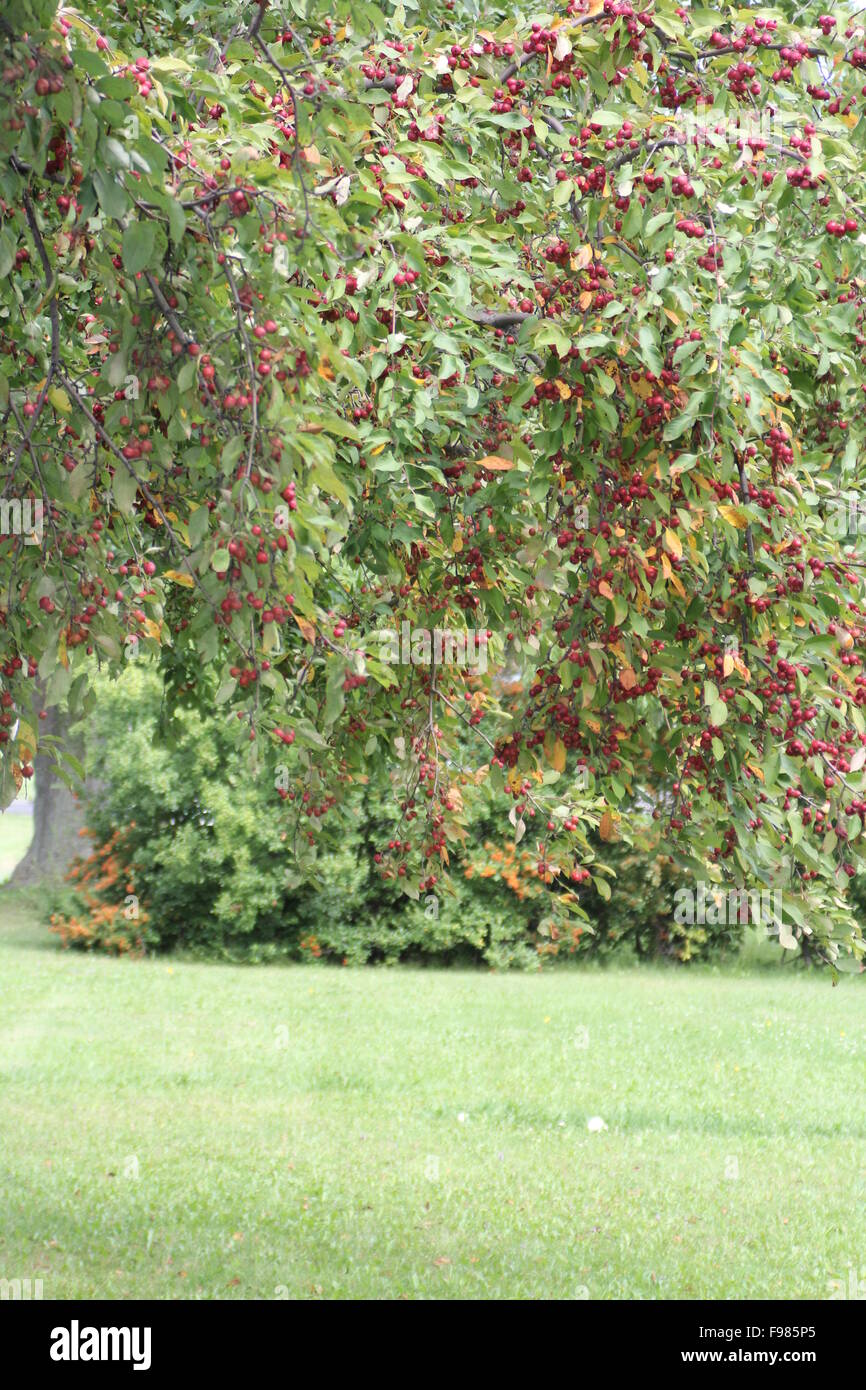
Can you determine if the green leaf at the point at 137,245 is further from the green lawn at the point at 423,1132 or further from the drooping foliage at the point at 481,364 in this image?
the green lawn at the point at 423,1132

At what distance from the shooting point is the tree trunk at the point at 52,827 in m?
17.3

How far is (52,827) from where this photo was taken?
17688 mm

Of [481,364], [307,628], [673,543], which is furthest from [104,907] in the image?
[673,543]

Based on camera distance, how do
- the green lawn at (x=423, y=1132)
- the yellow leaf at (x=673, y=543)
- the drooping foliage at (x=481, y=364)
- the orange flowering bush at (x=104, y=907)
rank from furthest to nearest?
1. the orange flowering bush at (x=104, y=907)
2. the green lawn at (x=423, y=1132)
3. the yellow leaf at (x=673, y=543)
4. the drooping foliage at (x=481, y=364)

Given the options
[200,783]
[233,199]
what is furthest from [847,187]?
[200,783]

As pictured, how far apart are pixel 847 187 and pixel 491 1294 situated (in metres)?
4.92

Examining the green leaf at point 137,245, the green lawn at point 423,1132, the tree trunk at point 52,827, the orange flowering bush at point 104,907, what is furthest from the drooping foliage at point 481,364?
the tree trunk at point 52,827

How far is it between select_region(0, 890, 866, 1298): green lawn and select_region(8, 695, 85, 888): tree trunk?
3129mm

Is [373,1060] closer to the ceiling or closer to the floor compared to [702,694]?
closer to the floor

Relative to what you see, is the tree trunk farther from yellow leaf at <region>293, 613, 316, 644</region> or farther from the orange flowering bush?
yellow leaf at <region>293, 613, 316, 644</region>

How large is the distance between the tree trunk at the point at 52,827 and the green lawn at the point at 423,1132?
3.13m

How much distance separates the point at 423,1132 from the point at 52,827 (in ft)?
32.5

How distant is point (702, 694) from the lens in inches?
156
